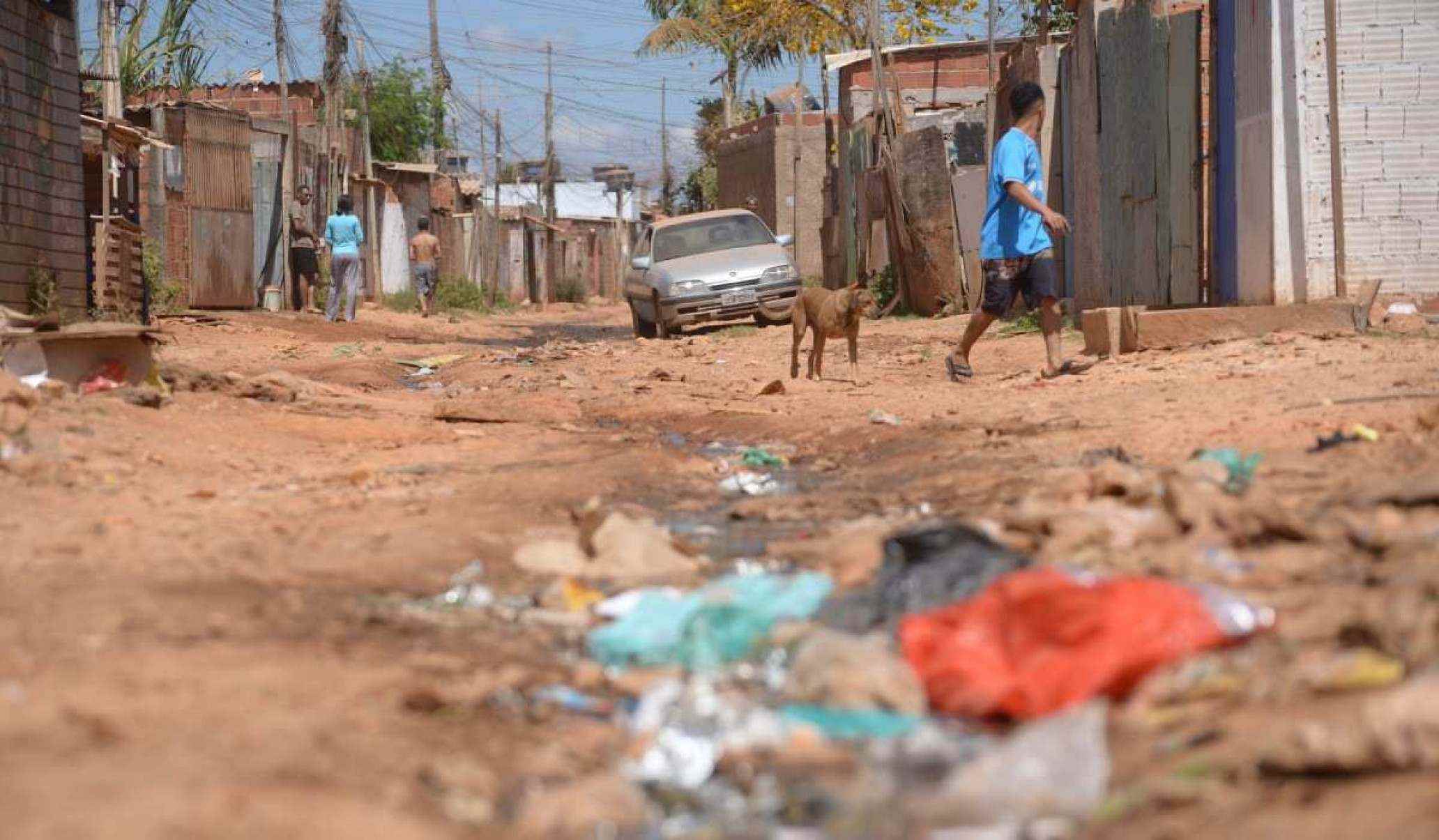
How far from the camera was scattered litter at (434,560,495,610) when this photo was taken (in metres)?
4.03

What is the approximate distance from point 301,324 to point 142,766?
17612mm

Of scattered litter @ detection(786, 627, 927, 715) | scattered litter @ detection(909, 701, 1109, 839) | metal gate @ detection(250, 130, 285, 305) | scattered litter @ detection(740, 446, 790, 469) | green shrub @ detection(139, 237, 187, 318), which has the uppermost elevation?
metal gate @ detection(250, 130, 285, 305)

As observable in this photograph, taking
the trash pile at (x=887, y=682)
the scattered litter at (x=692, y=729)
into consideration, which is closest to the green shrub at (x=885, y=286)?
the trash pile at (x=887, y=682)

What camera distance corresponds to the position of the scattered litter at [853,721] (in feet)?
9.68

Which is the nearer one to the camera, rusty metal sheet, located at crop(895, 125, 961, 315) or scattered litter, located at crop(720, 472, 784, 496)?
scattered litter, located at crop(720, 472, 784, 496)

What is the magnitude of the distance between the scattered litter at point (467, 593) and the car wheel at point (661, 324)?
12805 millimetres

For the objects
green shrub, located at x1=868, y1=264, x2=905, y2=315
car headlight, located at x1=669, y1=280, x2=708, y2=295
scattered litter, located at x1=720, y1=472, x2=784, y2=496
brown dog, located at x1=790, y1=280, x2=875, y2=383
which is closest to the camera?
scattered litter, located at x1=720, y1=472, x2=784, y2=496

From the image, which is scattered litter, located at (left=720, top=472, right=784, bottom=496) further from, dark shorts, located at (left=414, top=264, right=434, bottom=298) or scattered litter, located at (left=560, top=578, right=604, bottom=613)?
dark shorts, located at (left=414, top=264, right=434, bottom=298)

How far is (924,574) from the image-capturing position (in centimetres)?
379

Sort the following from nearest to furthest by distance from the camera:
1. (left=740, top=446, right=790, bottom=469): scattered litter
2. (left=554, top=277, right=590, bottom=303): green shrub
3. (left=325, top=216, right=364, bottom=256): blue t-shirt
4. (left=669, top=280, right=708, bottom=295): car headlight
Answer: (left=740, top=446, right=790, bottom=469): scattered litter → (left=669, top=280, right=708, bottom=295): car headlight → (left=325, top=216, right=364, bottom=256): blue t-shirt → (left=554, top=277, right=590, bottom=303): green shrub

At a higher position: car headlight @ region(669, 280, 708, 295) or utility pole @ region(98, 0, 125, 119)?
utility pole @ region(98, 0, 125, 119)

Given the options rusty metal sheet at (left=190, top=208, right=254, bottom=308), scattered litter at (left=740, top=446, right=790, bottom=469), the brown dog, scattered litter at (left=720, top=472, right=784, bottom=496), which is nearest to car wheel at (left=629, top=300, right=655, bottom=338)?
Answer: rusty metal sheet at (left=190, top=208, right=254, bottom=308)

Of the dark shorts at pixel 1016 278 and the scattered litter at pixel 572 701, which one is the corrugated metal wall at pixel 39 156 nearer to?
the dark shorts at pixel 1016 278

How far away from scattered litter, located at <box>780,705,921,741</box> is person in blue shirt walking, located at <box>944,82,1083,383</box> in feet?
A: 20.1
